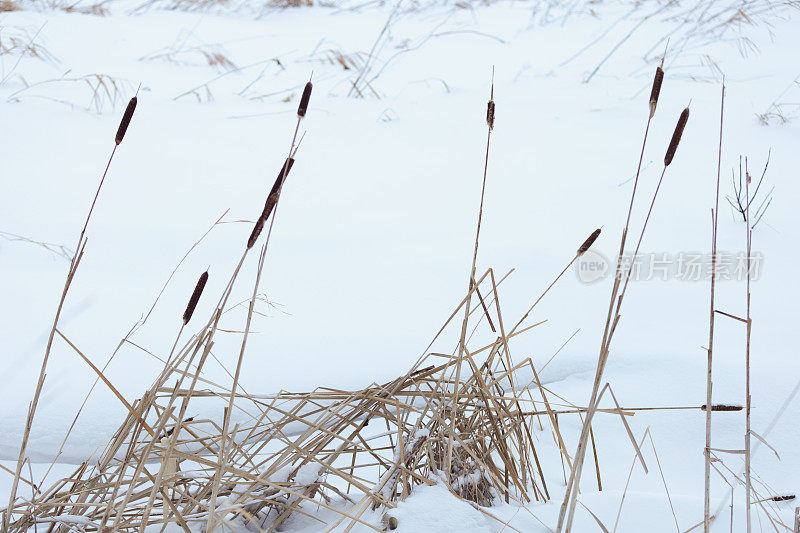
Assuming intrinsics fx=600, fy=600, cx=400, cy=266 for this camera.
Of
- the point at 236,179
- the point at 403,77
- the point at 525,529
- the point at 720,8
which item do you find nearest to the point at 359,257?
the point at 236,179

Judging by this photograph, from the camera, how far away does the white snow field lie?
3.32ft

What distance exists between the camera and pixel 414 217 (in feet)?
5.49

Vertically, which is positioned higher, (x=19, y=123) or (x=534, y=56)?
(x=534, y=56)

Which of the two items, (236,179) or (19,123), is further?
(19,123)

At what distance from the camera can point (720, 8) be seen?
3129 millimetres

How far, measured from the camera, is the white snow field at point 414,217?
101cm

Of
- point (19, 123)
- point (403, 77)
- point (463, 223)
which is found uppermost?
point (403, 77)

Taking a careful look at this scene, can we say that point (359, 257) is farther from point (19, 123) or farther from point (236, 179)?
point (19, 123)

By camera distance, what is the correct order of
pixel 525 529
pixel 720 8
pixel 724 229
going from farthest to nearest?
pixel 720 8, pixel 724 229, pixel 525 529

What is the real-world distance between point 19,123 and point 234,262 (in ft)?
3.49

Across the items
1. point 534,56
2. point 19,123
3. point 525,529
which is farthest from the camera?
point 534,56

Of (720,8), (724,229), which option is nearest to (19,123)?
(724,229)

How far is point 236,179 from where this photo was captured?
5.90 feet

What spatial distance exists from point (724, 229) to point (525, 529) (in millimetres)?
1291
